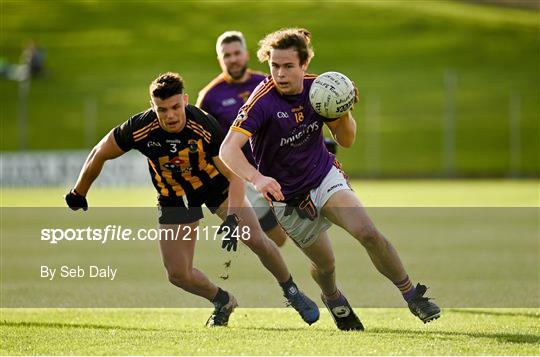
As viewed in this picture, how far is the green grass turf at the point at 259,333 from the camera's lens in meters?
7.11

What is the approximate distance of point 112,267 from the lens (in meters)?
13.2

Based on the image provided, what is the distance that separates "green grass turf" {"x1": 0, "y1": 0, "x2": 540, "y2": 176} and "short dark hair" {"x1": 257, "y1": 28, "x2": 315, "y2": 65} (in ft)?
111

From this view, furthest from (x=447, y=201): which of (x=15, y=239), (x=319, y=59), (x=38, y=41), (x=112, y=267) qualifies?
(x=38, y=41)

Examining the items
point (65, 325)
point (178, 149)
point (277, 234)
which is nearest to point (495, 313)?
point (277, 234)

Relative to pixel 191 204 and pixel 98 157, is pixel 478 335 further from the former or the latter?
pixel 98 157

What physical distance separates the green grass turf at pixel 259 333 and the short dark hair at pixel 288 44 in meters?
2.03

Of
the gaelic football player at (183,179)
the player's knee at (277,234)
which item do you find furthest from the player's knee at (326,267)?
the player's knee at (277,234)

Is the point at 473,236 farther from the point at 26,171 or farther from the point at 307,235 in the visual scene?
the point at 26,171

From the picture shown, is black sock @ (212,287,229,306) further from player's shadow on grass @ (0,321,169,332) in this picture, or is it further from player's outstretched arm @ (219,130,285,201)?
player's outstretched arm @ (219,130,285,201)

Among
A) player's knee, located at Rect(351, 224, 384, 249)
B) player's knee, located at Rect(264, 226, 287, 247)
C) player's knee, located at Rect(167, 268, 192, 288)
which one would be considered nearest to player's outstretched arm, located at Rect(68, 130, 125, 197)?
player's knee, located at Rect(167, 268, 192, 288)

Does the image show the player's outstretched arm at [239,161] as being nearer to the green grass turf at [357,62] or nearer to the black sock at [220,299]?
the black sock at [220,299]

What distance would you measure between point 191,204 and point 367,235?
1.60 meters

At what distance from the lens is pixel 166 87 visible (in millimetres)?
7863

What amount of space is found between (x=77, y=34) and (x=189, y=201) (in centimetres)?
5699
